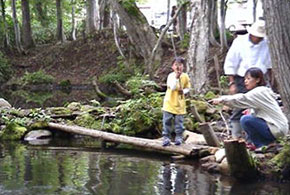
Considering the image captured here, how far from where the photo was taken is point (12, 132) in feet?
36.9

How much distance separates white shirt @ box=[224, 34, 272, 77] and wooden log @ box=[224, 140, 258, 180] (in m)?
1.85

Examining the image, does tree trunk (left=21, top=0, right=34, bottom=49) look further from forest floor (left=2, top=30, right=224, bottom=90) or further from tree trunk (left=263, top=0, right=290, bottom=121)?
tree trunk (left=263, top=0, right=290, bottom=121)

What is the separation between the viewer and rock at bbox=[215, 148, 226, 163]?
7.10 m

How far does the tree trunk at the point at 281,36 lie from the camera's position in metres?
7.02

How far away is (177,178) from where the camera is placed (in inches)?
268

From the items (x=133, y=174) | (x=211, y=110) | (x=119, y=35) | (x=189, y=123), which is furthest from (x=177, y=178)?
(x=119, y=35)

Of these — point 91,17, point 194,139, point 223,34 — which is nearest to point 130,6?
point 223,34

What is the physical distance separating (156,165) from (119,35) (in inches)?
894

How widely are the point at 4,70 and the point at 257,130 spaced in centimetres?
2360

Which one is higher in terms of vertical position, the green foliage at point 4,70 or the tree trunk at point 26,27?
the tree trunk at point 26,27

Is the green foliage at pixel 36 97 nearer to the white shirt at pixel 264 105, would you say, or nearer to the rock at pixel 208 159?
the rock at pixel 208 159

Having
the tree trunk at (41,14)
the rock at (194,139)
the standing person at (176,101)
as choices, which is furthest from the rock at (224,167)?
the tree trunk at (41,14)

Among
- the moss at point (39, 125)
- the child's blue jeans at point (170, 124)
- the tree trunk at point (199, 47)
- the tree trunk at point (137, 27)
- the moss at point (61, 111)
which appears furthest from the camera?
the tree trunk at point (137, 27)

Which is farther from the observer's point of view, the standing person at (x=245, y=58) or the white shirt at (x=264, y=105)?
the standing person at (x=245, y=58)
